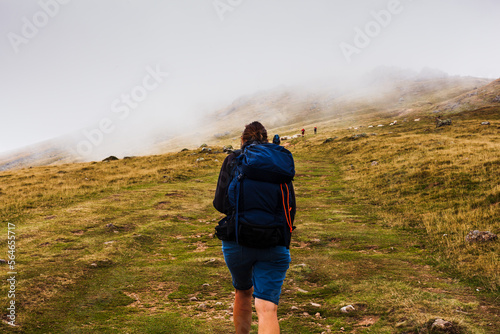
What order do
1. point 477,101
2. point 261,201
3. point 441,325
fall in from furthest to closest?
point 477,101 < point 441,325 < point 261,201

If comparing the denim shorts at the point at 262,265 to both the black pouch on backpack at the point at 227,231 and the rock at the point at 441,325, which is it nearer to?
the black pouch on backpack at the point at 227,231

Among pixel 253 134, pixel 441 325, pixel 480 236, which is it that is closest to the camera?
pixel 253 134

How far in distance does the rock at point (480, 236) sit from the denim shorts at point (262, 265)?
9373 millimetres

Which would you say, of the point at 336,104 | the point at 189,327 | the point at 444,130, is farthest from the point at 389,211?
the point at 336,104

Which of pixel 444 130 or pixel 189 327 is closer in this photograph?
pixel 189 327

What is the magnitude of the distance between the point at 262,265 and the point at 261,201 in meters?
0.92

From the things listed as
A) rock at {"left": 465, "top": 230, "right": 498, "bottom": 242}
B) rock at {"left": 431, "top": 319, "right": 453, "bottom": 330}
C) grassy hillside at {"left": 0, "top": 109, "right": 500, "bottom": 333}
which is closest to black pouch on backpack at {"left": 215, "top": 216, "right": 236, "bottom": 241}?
grassy hillside at {"left": 0, "top": 109, "right": 500, "bottom": 333}

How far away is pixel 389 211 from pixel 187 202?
493 inches

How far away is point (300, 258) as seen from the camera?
10.6m

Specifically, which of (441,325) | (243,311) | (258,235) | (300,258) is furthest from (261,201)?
(300,258)

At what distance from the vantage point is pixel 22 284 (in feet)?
25.2

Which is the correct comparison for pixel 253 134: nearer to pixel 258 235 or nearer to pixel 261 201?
pixel 261 201

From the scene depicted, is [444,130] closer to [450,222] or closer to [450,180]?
[450,180]

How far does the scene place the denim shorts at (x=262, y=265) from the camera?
4.22 m
